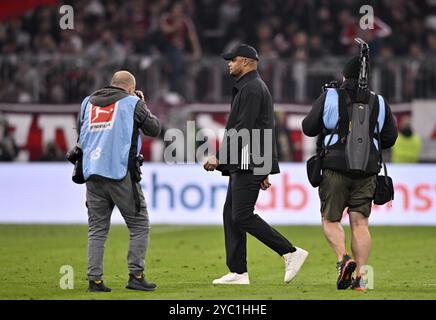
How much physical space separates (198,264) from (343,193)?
4091mm

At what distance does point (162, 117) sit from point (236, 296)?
13872 mm

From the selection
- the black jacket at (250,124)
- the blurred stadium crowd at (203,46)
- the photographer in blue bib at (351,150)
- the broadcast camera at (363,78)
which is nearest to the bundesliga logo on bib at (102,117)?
the black jacket at (250,124)

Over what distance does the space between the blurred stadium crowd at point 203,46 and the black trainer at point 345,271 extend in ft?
41.3

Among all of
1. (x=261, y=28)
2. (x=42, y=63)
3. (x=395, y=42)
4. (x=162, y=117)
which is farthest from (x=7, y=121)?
(x=395, y=42)

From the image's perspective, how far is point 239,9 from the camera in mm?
28125

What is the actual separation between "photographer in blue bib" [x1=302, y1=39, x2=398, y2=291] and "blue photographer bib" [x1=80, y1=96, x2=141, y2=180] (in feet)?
5.91

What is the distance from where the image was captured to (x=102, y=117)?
476 inches

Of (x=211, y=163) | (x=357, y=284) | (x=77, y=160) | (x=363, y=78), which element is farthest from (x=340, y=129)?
(x=77, y=160)

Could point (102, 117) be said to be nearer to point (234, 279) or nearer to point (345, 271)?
point (234, 279)

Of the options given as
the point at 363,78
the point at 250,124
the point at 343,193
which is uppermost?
the point at 363,78

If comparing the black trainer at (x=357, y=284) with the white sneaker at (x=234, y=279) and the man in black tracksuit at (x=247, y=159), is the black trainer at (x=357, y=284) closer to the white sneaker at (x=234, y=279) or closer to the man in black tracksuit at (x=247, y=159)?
the man in black tracksuit at (x=247, y=159)

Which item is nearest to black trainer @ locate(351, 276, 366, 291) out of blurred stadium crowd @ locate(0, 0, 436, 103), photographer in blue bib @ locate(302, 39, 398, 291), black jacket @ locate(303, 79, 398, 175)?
photographer in blue bib @ locate(302, 39, 398, 291)

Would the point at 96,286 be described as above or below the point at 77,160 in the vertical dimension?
below
